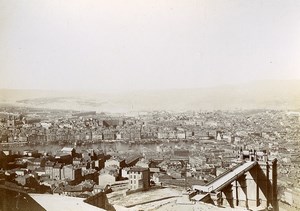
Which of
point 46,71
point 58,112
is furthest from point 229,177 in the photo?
point 46,71

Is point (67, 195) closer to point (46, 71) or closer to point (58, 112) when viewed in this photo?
point (58, 112)

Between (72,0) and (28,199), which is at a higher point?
(72,0)

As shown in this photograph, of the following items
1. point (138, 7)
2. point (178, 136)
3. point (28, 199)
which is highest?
point (138, 7)

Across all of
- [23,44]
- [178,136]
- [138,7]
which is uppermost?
[138,7]

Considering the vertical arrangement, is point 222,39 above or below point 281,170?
above

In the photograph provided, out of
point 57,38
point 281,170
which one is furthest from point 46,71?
point 281,170

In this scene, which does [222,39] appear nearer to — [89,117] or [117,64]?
[117,64]
